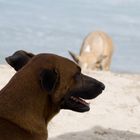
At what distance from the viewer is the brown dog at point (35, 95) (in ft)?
17.2

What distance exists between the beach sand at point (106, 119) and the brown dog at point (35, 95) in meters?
2.86

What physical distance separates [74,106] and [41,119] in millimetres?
349

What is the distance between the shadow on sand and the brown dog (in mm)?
2911

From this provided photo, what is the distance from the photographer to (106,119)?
9.65 meters

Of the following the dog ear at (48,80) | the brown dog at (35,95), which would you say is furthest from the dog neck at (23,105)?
the dog ear at (48,80)

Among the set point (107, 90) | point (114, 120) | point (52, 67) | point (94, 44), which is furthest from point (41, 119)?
point (94, 44)

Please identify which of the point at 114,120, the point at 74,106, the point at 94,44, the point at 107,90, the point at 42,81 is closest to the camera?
the point at 42,81

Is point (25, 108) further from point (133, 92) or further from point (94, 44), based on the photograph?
point (94, 44)

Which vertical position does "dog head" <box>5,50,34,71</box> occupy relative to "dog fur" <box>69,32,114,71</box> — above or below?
above

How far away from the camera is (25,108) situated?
533 cm

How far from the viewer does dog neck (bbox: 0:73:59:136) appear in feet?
17.3

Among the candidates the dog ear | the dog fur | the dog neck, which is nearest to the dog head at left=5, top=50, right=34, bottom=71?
the dog neck

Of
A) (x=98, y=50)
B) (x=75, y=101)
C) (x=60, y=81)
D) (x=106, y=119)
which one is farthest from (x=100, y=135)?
(x=98, y=50)

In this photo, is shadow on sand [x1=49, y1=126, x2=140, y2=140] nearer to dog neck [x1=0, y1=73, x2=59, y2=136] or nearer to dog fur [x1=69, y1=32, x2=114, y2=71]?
dog neck [x1=0, y1=73, x2=59, y2=136]
